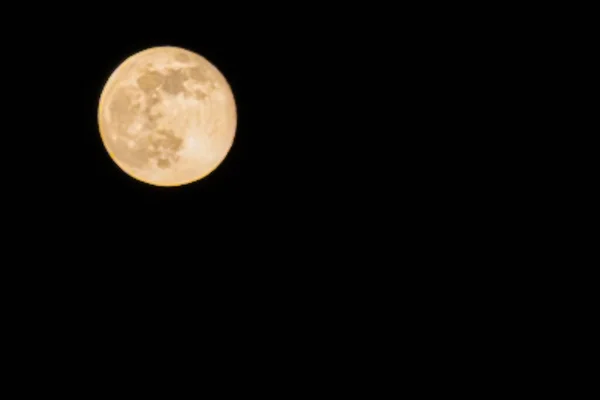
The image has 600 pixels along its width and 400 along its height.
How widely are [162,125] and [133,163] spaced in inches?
9.2

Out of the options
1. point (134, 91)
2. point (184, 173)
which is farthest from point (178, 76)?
point (184, 173)

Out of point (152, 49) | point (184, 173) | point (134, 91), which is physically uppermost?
point (152, 49)

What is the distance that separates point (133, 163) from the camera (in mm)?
2688

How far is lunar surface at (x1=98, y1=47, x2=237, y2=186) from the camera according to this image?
8.50 ft

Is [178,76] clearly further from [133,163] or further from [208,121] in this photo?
[133,163]

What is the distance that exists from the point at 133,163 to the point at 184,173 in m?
0.22

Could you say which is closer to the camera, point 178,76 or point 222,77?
point 178,76

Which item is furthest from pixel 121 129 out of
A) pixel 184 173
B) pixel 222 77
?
pixel 222 77

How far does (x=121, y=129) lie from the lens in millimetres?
2619

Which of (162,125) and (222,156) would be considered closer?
(162,125)

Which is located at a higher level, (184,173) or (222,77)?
(222,77)

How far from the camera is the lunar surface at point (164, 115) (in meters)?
2.59

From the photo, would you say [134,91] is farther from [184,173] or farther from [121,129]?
[184,173]

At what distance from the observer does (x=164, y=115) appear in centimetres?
258
